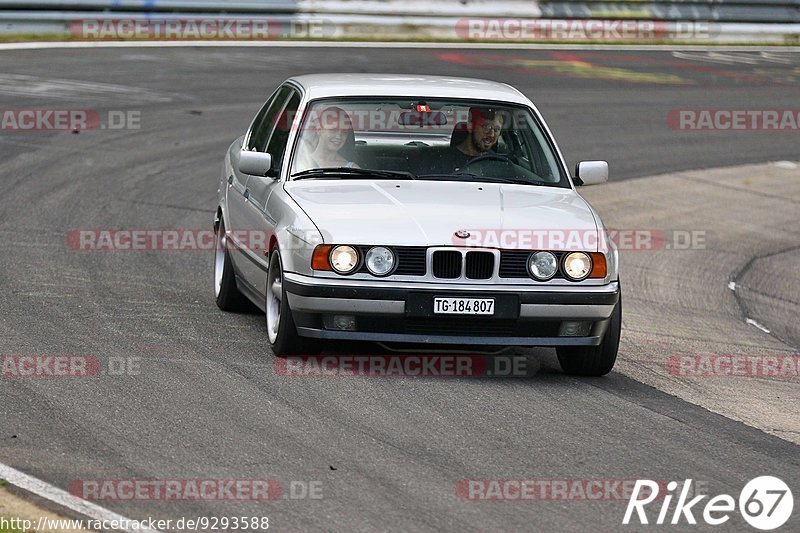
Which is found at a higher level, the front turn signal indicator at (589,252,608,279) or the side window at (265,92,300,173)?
the side window at (265,92,300,173)

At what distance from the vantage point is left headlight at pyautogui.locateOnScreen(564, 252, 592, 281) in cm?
812

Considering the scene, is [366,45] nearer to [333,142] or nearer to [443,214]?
[333,142]

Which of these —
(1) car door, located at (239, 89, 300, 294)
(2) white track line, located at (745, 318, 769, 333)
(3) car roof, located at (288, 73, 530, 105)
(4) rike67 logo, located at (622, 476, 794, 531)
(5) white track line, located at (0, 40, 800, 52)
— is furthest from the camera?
(5) white track line, located at (0, 40, 800, 52)

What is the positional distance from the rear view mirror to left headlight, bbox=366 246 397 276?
1694 mm

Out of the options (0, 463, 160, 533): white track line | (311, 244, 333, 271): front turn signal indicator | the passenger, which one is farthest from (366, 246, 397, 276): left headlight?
(0, 463, 160, 533): white track line

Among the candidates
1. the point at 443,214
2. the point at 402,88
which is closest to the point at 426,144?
the point at 402,88

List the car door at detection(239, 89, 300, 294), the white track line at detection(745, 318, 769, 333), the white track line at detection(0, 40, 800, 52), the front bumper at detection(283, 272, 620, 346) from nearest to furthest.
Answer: the front bumper at detection(283, 272, 620, 346) < the car door at detection(239, 89, 300, 294) < the white track line at detection(745, 318, 769, 333) < the white track line at detection(0, 40, 800, 52)

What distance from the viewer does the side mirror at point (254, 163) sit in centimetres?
903

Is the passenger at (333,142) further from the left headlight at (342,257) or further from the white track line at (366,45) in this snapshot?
the white track line at (366,45)

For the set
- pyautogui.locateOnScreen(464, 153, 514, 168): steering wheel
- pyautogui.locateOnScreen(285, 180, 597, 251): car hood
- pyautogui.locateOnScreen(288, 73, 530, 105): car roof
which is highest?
pyautogui.locateOnScreen(288, 73, 530, 105): car roof

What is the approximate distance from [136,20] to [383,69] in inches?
215

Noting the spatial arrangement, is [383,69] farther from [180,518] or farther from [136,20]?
[180,518]

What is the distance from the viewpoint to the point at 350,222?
8148 mm

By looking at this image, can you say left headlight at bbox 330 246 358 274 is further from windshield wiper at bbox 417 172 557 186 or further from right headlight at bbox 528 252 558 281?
windshield wiper at bbox 417 172 557 186
